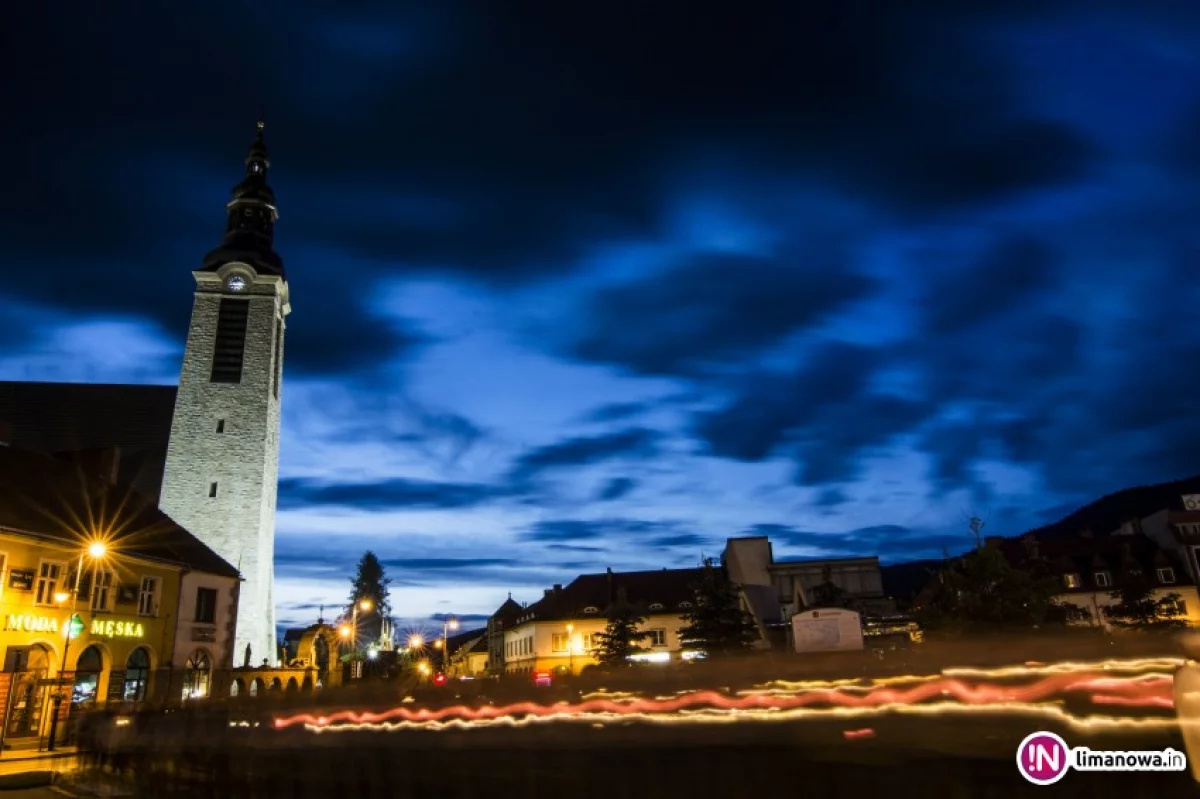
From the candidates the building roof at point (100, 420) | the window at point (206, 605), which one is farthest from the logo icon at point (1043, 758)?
the building roof at point (100, 420)

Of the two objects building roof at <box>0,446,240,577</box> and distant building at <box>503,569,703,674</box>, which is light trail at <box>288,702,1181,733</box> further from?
distant building at <box>503,569,703,674</box>

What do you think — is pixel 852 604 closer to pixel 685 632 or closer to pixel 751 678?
pixel 685 632

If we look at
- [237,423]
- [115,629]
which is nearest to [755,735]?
[115,629]

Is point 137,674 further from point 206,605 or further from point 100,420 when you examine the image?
point 100,420

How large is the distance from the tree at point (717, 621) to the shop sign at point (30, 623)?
23.8 meters

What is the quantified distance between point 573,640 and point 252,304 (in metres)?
34.9

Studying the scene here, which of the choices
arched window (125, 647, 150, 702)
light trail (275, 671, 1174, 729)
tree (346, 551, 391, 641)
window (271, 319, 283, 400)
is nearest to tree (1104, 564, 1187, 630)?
light trail (275, 671, 1174, 729)

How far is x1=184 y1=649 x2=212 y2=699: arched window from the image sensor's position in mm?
31759

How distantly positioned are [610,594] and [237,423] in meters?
32.6

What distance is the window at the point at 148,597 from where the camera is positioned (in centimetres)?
2873

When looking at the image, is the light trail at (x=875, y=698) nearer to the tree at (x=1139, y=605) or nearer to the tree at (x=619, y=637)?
the tree at (x=619, y=637)

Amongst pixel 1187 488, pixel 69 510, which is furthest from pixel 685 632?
pixel 1187 488

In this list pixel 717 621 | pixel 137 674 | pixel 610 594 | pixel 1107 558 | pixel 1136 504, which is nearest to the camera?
pixel 137 674

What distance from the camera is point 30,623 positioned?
23.3m
